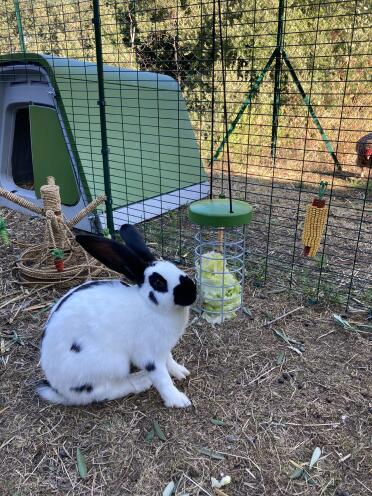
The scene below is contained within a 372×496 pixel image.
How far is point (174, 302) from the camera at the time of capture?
1.77 m

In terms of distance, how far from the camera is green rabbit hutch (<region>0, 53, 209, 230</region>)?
12.2 ft

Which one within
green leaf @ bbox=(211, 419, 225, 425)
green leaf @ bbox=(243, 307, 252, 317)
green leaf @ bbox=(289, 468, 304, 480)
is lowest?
green leaf @ bbox=(243, 307, 252, 317)

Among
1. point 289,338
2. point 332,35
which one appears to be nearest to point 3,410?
point 289,338

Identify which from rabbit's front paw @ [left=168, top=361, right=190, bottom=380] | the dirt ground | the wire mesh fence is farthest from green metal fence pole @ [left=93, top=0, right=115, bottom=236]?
rabbit's front paw @ [left=168, top=361, right=190, bottom=380]

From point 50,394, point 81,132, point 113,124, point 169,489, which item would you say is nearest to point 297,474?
point 169,489

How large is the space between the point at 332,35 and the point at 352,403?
20.0 ft

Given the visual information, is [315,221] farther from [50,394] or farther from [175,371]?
[50,394]

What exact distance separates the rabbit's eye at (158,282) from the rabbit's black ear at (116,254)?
7cm

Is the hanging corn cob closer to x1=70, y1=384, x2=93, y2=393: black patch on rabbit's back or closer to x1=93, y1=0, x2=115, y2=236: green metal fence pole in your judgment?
x1=70, y1=384, x2=93, y2=393: black patch on rabbit's back

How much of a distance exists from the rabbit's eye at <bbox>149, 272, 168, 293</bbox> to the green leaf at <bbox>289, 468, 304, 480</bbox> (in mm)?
807

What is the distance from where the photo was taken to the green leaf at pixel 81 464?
65.1 inches

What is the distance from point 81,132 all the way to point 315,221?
7.24ft

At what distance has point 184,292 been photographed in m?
1.73

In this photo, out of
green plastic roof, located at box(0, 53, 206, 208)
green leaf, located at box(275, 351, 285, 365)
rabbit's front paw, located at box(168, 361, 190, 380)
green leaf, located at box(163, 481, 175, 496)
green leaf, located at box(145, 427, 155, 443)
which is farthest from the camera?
green plastic roof, located at box(0, 53, 206, 208)
